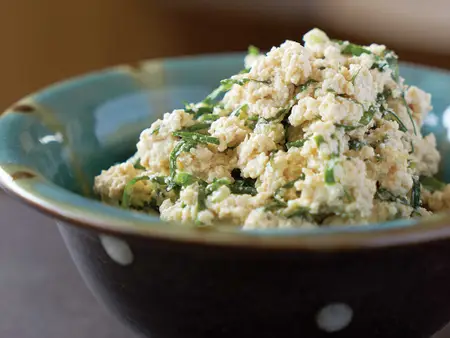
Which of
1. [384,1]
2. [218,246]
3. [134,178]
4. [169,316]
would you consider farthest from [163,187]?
[384,1]

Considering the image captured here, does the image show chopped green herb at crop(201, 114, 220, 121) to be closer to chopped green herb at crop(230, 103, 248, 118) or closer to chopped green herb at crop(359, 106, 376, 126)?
chopped green herb at crop(230, 103, 248, 118)

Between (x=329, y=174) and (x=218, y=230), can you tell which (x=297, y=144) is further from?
(x=218, y=230)

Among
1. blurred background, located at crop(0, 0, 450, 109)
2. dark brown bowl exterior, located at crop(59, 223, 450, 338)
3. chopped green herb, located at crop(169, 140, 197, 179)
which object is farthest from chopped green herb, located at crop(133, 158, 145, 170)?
blurred background, located at crop(0, 0, 450, 109)

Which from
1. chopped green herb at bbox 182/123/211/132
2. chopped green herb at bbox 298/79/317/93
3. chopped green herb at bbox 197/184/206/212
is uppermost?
chopped green herb at bbox 298/79/317/93

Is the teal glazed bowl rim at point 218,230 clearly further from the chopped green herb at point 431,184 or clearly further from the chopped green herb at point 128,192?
the chopped green herb at point 431,184

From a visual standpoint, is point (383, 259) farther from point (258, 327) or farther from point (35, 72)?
point (35, 72)

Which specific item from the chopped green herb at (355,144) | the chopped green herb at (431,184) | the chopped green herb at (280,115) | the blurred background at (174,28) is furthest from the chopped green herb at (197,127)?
the blurred background at (174,28)

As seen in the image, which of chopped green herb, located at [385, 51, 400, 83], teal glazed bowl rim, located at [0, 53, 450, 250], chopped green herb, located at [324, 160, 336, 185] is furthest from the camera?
chopped green herb, located at [385, 51, 400, 83]
